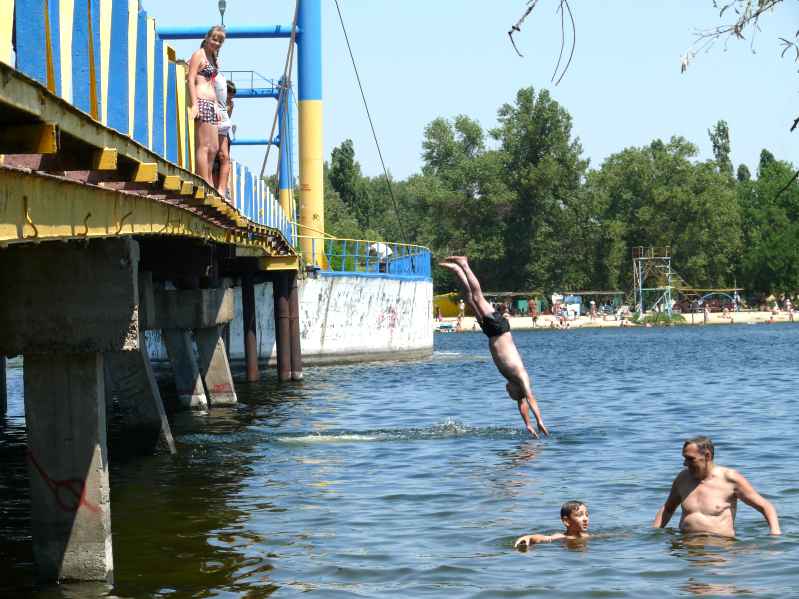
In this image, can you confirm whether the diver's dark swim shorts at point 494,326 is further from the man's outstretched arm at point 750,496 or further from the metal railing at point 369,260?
the metal railing at point 369,260

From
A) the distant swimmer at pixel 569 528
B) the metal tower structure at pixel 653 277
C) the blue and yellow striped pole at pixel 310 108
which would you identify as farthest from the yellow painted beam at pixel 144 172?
the metal tower structure at pixel 653 277

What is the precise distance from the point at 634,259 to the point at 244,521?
105631 millimetres

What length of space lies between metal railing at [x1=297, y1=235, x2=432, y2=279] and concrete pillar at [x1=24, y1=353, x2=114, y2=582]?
32.8 m

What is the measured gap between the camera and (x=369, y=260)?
184 ft

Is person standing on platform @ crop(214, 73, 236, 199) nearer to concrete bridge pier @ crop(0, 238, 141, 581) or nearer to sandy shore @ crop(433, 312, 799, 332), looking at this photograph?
concrete bridge pier @ crop(0, 238, 141, 581)

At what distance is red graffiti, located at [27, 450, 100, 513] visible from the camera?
36.6 ft

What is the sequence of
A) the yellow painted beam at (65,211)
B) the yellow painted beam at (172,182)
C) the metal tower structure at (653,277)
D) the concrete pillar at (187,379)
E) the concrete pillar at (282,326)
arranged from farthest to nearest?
the metal tower structure at (653,277)
the concrete pillar at (282,326)
the concrete pillar at (187,379)
the yellow painted beam at (172,182)
the yellow painted beam at (65,211)

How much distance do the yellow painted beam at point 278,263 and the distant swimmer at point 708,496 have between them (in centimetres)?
2425

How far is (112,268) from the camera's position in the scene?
1234cm

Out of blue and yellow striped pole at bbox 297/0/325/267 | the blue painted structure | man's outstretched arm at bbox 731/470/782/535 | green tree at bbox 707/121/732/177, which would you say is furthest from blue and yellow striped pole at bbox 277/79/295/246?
green tree at bbox 707/121/732/177

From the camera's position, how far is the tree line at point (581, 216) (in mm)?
124750

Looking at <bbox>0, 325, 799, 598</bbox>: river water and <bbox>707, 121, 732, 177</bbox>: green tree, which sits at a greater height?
<bbox>707, 121, 732, 177</bbox>: green tree

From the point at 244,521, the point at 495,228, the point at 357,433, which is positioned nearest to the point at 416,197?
the point at 495,228

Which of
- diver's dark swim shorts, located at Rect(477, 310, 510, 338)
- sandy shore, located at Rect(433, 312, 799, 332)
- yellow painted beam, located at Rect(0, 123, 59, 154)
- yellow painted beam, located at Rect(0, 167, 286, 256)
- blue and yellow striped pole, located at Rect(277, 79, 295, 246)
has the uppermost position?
blue and yellow striped pole, located at Rect(277, 79, 295, 246)
